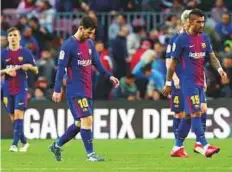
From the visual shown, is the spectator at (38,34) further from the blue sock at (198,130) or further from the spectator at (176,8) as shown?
the blue sock at (198,130)

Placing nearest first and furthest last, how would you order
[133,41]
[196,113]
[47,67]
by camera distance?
[196,113] < [47,67] < [133,41]

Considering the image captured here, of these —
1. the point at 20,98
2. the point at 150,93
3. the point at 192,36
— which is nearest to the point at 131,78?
the point at 150,93

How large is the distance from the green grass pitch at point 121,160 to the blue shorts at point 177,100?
33.0 inches

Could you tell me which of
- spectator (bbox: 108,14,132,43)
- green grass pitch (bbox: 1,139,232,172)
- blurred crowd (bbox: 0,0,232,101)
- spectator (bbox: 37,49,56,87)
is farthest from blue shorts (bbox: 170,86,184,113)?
spectator (bbox: 108,14,132,43)

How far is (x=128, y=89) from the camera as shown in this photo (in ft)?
82.5

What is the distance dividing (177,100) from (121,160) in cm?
246

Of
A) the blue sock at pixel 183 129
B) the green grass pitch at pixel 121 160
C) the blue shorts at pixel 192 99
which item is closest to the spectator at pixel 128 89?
the green grass pitch at pixel 121 160

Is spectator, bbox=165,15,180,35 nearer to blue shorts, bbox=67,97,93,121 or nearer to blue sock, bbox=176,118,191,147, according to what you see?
blue sock, bbox=176,118,191,147

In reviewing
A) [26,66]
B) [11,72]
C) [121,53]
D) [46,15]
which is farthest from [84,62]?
[46,15]

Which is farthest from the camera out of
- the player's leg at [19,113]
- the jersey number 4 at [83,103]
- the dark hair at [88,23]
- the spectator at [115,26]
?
the spectator at [115,26]

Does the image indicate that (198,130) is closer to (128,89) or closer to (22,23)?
(128,89)

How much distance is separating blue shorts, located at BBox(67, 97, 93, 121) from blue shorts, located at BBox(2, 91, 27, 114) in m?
3.63

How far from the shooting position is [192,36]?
16.3 metres

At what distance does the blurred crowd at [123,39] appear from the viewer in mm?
25109
